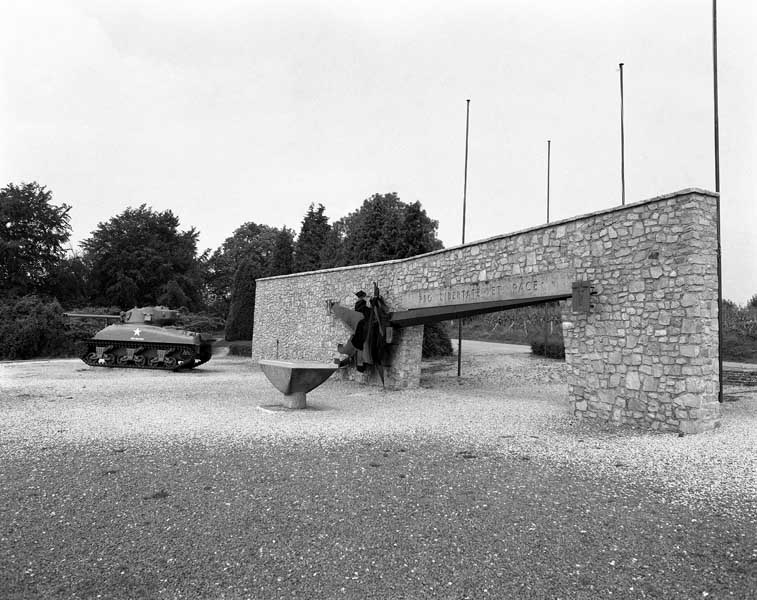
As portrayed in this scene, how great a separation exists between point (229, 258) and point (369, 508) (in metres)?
40.8

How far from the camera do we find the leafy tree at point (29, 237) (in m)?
24.4

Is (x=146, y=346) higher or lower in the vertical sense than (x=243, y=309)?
lower

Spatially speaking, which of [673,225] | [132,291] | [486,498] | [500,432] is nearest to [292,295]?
[500,432]

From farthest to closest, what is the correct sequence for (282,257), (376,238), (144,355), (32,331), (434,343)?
1. (282,257)
2. (376,238)
3. (32,331)
4. (434,343)
5. (144,355)

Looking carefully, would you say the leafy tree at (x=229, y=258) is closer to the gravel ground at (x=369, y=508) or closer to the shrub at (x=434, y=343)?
the shrub at (x=434, y=343)

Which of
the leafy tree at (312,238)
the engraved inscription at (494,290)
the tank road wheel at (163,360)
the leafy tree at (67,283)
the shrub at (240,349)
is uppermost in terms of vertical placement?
the leafy tree at (312,238)

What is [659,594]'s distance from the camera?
2.81 m

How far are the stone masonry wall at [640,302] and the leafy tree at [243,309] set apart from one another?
678 inches

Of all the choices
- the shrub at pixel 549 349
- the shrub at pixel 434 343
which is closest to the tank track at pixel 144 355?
the shrub at pixel 434 343

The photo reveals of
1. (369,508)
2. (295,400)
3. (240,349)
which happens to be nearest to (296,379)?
(295,400)

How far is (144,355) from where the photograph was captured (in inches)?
615

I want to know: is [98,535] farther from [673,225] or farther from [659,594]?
[673,225]

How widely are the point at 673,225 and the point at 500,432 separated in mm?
3323

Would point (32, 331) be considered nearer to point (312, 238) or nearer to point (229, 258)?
point (312, 238)
